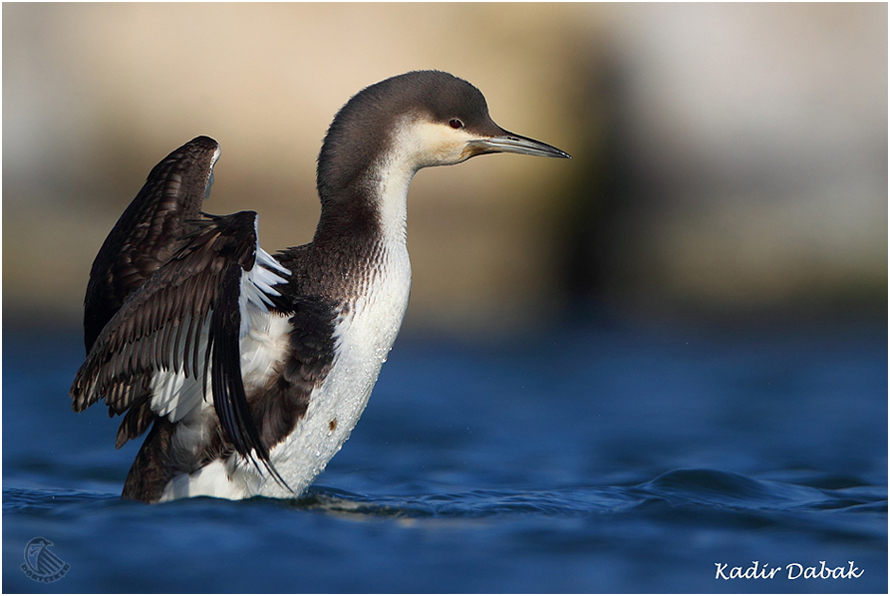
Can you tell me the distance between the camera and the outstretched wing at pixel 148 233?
15.0ft

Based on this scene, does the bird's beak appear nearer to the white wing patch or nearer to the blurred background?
the white wing patch

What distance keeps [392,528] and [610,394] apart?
13.0ft

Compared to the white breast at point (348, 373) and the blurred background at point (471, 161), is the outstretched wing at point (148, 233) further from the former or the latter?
the blurred background at point (471, 161)

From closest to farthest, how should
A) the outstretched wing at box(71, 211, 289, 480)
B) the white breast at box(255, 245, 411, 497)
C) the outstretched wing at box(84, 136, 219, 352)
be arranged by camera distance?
the outstretched wing at box(71, 211, 289, 480), the white breast at box(255, 245, 411, 497), the outstretched wing at box(84, 136, 219, 352)

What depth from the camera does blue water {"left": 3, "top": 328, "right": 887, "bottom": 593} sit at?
3.97 metres

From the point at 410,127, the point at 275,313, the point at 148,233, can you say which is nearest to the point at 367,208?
the point at 410,127

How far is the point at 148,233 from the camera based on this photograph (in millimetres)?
4648

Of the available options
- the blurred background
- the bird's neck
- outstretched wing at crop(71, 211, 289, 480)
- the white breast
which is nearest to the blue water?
the white breast

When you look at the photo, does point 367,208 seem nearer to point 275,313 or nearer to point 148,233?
point 275,313

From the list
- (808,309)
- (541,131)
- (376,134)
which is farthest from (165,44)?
(376,134)

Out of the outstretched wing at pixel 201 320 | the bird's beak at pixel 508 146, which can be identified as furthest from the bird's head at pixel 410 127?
the outstretched wing at pixel 201 320

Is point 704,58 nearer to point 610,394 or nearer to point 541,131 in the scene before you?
point 541,131

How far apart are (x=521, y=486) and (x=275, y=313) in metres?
1.74

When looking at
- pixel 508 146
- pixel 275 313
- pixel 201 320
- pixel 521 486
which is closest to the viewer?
pixel 201 320
